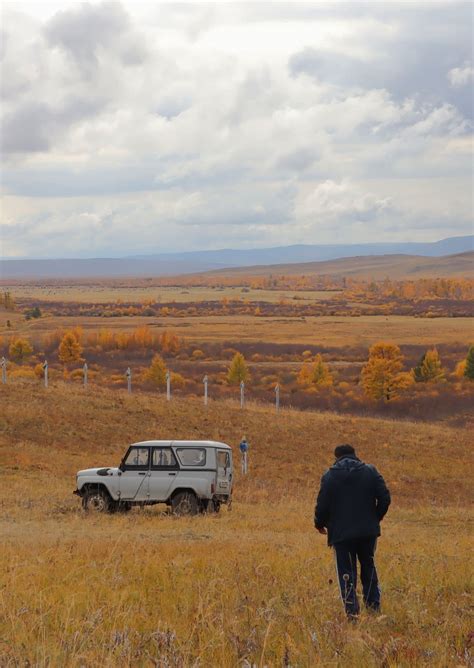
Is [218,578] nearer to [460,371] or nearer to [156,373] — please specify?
[156,373]

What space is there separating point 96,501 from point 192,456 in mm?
2639

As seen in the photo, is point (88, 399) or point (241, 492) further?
point (88, 399)

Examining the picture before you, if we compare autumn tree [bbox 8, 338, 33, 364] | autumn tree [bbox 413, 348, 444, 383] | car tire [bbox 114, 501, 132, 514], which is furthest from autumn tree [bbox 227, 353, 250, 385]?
car tire [bbox 114, 501, 132, 514]

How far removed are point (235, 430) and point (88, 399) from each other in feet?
23.9

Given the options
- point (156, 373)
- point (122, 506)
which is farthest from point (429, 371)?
point (122, 506)

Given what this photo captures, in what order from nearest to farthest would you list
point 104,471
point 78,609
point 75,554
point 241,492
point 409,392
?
point 78,609 → point 75,554 → point 104,471 → point 241,492 → point 409,392


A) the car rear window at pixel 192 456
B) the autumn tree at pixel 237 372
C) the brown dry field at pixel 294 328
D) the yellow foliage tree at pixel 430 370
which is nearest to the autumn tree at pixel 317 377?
the autumn tree at pixel 237 372

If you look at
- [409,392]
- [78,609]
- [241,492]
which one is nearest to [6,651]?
[78,609]

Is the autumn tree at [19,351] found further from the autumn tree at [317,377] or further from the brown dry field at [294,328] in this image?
the autumn tree at [317,377]

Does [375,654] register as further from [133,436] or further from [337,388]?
[337,388]

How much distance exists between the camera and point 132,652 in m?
6.42

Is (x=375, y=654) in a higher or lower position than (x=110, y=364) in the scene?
higher

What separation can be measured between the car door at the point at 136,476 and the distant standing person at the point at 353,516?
46.0ft

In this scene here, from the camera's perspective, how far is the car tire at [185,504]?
2209 centimetres
